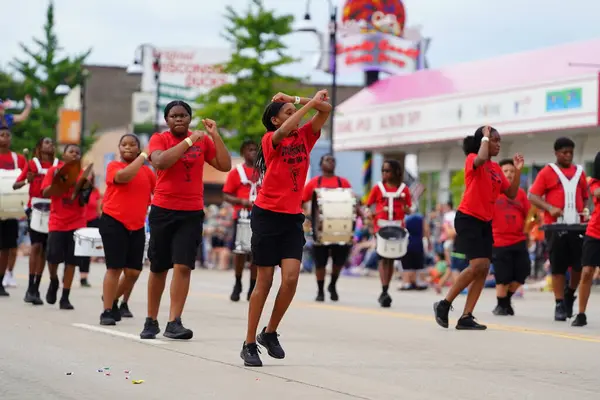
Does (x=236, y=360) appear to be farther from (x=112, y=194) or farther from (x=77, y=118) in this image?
(x=77, y=118)

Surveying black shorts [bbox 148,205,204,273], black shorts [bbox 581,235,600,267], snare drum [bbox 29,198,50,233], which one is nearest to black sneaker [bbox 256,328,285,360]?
black shorts [bbox 148,205,204,273]

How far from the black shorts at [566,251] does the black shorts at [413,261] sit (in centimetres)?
789

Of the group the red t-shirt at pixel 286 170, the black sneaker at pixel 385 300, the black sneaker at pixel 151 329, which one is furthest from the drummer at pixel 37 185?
the red t-shirt at pixel 286 170

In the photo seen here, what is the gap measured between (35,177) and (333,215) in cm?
432

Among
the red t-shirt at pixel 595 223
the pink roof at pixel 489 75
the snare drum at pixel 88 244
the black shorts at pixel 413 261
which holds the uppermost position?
the pink roof at pixel 489 75

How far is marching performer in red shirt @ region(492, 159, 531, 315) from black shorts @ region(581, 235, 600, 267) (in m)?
2.60

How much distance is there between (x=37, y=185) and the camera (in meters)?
16.2

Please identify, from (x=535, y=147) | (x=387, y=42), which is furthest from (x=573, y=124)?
(x=387, y=42)

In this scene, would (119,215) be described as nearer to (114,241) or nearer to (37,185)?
(114,241)

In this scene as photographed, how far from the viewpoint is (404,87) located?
37875 mm

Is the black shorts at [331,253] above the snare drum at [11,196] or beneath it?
beneath

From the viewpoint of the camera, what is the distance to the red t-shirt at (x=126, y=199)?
498 inches

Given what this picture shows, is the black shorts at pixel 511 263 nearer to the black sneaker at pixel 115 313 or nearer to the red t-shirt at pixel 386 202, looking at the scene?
the red t-shirt at pixel 386 202

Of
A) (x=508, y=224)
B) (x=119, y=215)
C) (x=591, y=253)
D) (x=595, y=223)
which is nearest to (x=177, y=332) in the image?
(x=119, y=215)
